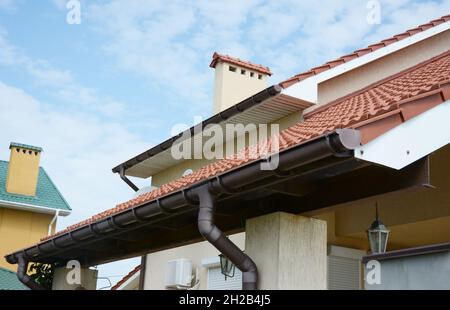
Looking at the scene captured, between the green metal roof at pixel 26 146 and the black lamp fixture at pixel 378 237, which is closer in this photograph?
the black lamp fixture at pixel 378 237

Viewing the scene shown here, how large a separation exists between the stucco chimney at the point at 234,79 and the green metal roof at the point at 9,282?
24.3 ft

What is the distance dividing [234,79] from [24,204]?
38.9ft

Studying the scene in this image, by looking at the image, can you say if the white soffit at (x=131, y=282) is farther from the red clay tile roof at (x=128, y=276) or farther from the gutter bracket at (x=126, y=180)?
the gutter bracket at (x=126, y=180)

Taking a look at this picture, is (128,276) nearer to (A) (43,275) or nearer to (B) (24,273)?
(A) (43,275)

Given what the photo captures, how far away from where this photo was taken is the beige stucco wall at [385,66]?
11273 mm

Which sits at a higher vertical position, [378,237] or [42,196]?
[42,196]

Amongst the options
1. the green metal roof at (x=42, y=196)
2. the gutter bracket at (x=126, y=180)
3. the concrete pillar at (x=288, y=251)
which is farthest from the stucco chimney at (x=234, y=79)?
the green metal roof at (x=42, y=196)

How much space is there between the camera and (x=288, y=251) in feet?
22.2

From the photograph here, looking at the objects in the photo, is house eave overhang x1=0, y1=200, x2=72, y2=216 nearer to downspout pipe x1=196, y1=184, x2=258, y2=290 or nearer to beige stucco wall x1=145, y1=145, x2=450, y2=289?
beige stucco wall x1=145, y1=145, x2=450, y2=289

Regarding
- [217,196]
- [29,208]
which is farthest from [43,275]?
[29,208]

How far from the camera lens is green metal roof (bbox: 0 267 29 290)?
649 inches
